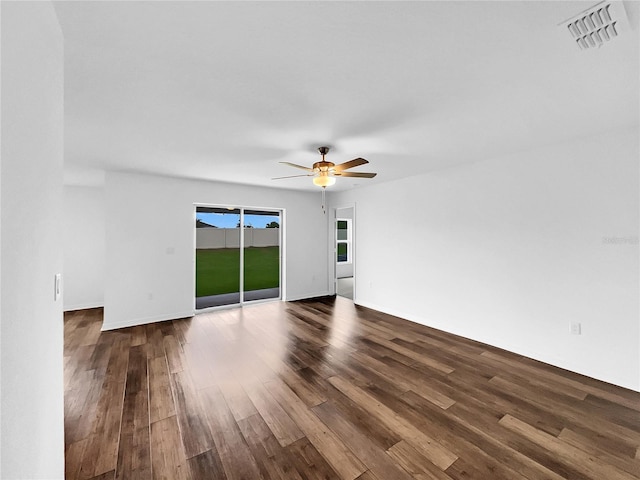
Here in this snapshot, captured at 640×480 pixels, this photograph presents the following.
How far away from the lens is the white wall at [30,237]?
2.39 ft

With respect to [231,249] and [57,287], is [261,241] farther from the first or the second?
[57,287]

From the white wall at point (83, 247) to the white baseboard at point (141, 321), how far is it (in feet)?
5.64

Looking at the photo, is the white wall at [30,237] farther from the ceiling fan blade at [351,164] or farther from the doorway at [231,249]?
the doorway at [231,249]

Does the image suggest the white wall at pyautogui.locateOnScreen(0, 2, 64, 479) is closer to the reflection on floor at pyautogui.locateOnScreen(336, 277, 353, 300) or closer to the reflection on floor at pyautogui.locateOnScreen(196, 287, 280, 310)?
the reflection on floor at pyautogui.locateOnScreen(196, 287, 280, 310)

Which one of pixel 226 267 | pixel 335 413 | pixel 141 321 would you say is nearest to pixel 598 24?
pixel 335 413

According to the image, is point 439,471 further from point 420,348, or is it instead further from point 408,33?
point 408,33

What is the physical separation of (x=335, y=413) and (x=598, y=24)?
3.04m

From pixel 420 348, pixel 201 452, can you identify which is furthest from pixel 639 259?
pixel 201 452

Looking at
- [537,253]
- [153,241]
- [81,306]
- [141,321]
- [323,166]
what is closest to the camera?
[323,166]

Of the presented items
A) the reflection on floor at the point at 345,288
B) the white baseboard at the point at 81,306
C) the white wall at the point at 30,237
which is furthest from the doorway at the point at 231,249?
the white wall at the point at 30,237

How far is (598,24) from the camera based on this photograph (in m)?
1.41

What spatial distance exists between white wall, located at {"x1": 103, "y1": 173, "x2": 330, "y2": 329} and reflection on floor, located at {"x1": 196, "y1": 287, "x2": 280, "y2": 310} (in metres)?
0.82

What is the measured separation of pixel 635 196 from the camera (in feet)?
8.67

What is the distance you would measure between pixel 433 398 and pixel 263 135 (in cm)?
310
